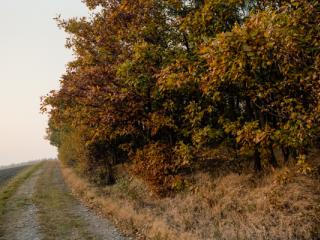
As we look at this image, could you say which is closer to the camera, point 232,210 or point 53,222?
point 232,210

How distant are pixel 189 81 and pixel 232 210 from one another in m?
3.97

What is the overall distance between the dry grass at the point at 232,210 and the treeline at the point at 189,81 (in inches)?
36.6

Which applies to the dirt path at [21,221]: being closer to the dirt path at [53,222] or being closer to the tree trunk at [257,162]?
the dirt path at [53,222]

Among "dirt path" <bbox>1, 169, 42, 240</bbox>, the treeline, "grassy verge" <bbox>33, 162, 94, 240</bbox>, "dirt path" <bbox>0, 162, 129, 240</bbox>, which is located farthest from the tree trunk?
"dirt path" <bbox>1, 169, 42, 240</bbox>

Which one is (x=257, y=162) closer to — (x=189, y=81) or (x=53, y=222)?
(x=189, y=81)

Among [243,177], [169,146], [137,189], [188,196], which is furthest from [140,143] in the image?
[243,177]

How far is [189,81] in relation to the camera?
1045cm

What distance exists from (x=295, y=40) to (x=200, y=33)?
19.4ft

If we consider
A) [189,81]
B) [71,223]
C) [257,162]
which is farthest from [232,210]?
[71,223]

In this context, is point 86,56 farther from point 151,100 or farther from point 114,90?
point 151,100

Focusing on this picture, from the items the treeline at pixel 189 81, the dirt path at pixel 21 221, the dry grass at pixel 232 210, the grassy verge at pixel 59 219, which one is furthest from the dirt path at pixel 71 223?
the treeline at pixel 189 81

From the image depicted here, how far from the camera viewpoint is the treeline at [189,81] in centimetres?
751

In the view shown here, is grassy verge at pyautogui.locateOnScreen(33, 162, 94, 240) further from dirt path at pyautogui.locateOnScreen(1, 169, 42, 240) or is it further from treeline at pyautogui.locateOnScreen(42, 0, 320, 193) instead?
treeline at pyautogui.locateOnScreen(42, 0, 320, 193)

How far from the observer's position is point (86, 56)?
56.2 feet
